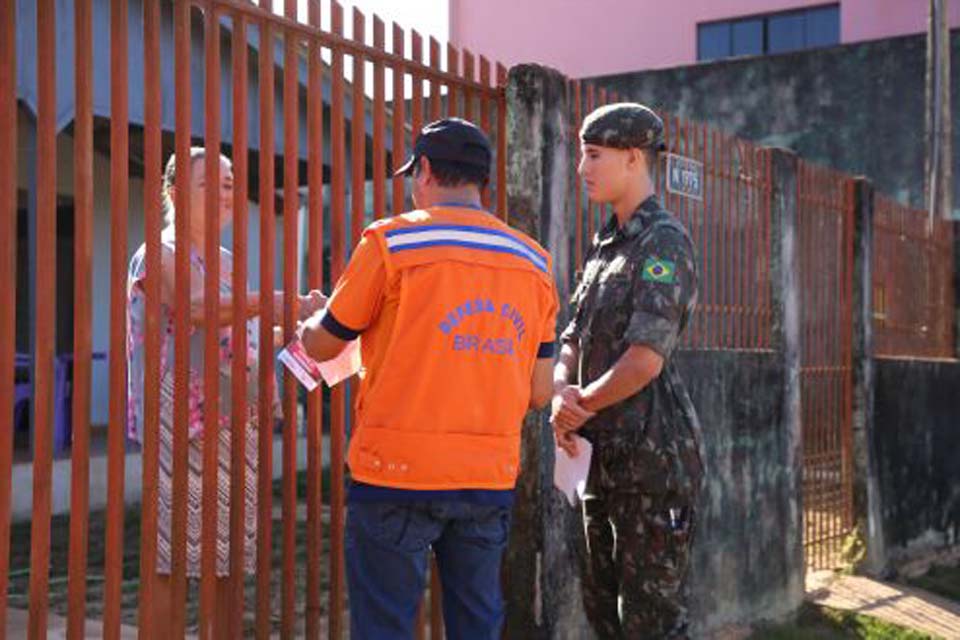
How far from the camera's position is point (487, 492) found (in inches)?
116

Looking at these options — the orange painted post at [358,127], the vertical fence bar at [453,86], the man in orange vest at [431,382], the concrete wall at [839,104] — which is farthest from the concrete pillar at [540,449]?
the concrete wall at [839,104]

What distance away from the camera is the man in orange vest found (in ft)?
9.34

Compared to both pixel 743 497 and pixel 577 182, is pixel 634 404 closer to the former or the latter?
pixel 577 182

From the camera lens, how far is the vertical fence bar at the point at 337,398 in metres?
3.84

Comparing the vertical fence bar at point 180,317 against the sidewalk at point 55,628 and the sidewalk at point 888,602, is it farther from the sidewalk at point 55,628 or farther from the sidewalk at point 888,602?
the sidewalk at point 888,602

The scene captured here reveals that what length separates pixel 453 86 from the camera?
446 centimetres

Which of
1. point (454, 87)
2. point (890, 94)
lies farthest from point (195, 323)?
point (890, 94)

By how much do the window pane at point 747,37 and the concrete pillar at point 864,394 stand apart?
53.6 feet

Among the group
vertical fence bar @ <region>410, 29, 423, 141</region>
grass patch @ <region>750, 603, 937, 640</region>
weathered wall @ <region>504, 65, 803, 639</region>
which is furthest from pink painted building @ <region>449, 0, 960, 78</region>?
vertical fence bar @ <region>410, 29, 423, 141</region>

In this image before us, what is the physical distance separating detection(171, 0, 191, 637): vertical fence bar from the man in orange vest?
571 millimetres

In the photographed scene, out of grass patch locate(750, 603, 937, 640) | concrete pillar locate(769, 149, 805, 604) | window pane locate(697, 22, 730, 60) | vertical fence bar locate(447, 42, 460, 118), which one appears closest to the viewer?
vertical fence bar locate(447, 42, 460, 118)

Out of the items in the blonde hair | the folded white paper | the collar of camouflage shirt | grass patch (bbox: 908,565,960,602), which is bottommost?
grass patch (bbox: 908,565,960,602)

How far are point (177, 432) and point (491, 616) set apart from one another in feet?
3.38

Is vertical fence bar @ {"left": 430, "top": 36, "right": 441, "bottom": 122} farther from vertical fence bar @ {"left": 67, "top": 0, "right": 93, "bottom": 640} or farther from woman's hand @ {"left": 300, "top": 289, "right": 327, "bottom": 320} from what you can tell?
vertical fence bar @ {"left": 67, "top": 0, "right": 93, "bottom": 640}
